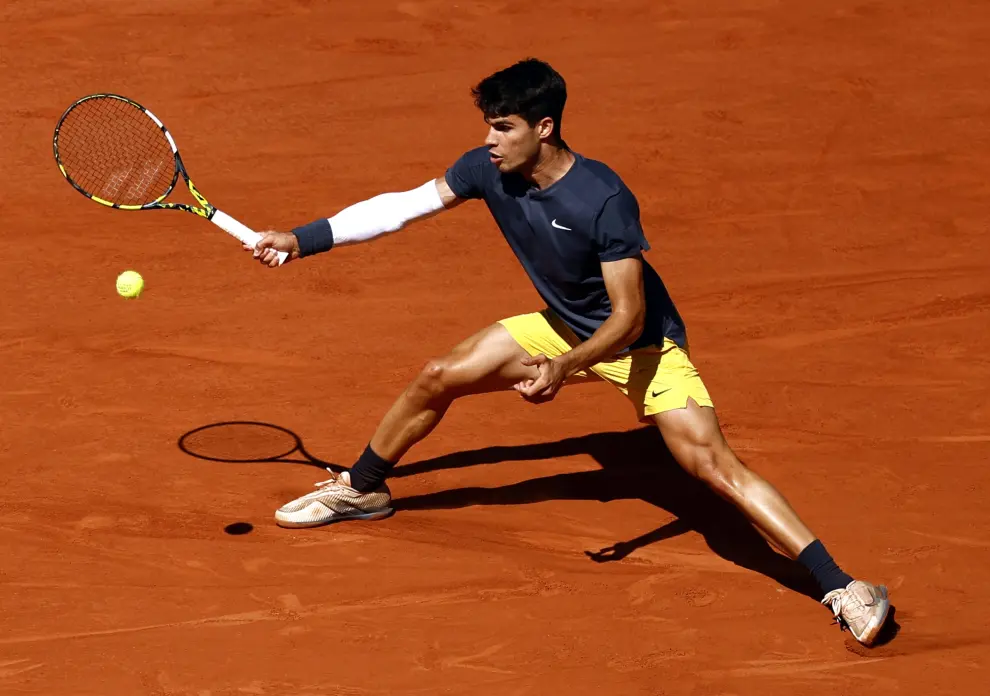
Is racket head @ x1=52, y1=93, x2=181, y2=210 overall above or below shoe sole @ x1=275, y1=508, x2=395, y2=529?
above

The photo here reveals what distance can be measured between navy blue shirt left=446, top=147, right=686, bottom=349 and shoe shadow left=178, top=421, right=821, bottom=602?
884mm

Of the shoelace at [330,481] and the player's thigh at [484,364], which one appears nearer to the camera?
A: the player's thigh at [484,364]

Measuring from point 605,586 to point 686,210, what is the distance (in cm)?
408

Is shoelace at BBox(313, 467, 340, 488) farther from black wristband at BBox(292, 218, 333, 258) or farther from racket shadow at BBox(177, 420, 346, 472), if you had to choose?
black wristband at BBox(292, 218, 333, 258)

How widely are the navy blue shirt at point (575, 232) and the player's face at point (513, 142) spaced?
0.51ft

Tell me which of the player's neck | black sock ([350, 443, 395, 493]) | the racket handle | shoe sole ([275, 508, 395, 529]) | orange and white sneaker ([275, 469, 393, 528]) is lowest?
shoe sole ([275, 508, 395, 529])

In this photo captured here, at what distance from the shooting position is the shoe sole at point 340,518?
20.4 ft

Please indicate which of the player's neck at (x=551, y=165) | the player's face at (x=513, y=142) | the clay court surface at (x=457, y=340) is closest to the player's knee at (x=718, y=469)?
the clay court surface at (x=457, y=340)

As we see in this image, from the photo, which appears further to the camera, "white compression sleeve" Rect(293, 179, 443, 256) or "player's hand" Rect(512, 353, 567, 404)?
"white compression sleeve" Rect(293, 179, 443, 256)

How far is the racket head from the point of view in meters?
7.48

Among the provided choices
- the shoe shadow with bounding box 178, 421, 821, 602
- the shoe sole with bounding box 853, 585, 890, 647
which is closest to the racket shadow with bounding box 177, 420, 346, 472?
the shoe shadow with bounding box 178, 421, 821, 602

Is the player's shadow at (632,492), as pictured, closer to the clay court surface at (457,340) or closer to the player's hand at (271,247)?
the clay court surface at (457,340)

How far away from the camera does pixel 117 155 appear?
8.04 metres

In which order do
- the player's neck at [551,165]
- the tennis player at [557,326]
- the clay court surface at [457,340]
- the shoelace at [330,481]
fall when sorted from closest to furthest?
the clay court surface at [457,340] < the tennis player at [557,326] < the player's neck at [551,165] < the shoelace at [330,481]
